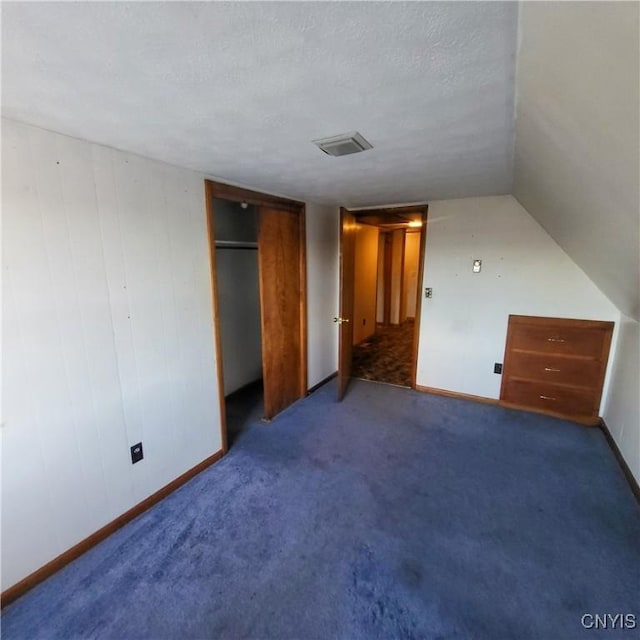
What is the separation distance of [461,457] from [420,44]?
8.65ft

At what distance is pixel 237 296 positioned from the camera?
12.1ft

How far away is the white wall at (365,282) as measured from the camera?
5.42 metres

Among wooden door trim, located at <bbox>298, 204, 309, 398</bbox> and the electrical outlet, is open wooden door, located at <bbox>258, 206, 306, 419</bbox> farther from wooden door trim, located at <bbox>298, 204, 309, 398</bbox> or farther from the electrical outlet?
the electrical outlet

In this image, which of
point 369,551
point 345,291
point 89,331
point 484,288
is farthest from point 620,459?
point 89,331

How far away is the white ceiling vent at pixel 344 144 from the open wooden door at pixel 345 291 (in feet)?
4.79

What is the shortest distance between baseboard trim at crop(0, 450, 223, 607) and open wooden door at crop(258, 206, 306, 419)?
0.99 m

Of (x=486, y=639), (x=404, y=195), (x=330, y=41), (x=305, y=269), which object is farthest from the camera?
(x=305, y=269)

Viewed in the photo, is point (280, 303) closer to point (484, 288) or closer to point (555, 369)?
point (484, 288)

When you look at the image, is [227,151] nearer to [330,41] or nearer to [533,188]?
[330,41]

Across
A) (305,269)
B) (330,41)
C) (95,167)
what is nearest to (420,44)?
(330,41)

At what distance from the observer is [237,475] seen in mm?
2377

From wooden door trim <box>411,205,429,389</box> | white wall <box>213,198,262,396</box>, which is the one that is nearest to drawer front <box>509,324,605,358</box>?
wooden door trim <box>411,205,429,389</box>

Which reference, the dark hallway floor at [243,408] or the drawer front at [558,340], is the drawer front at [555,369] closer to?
the drawer front at [558,340]

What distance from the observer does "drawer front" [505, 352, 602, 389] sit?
9.82 ft
